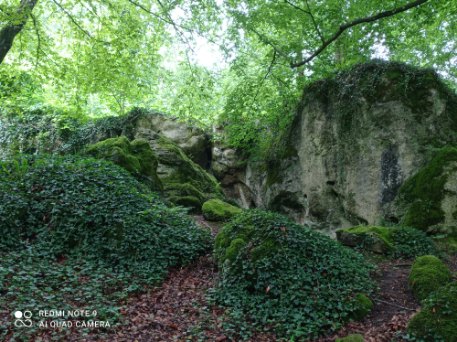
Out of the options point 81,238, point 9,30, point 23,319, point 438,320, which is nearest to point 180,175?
point 81,238

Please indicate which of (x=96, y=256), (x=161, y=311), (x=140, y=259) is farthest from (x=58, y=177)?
(x=161, y=311)

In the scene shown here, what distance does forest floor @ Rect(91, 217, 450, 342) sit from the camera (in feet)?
16.7

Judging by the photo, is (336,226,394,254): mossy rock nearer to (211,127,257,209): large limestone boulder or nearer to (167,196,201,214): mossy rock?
(167,196,201,214): mossy rock

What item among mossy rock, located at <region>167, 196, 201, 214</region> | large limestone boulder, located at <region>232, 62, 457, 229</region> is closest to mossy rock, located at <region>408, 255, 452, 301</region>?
large limestone boulder, located at <region>232, 62, 457, 229</region>

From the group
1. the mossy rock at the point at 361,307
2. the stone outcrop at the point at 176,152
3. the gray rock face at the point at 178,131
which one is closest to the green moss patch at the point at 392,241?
the mossy rock at the point at 361,307

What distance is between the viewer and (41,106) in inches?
692

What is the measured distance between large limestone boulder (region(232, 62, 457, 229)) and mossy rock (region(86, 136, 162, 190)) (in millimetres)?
5157

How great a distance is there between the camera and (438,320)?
181 inches

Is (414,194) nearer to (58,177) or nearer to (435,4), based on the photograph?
(435,4)

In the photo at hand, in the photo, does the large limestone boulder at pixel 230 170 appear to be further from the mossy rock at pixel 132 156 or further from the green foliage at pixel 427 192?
the green foliage at pixel 427 192

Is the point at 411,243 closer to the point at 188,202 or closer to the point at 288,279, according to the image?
the point at 288,279

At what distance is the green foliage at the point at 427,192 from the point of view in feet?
29.7

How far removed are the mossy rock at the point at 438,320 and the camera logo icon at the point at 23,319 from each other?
516cm

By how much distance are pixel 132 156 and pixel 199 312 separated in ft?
24.6
